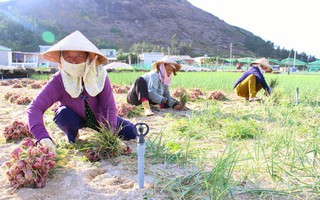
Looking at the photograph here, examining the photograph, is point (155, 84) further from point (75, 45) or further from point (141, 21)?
point (141, 21)

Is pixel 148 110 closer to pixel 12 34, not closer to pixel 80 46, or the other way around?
pixel 80 46

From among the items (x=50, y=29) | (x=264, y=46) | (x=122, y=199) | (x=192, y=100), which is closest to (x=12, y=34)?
(x=50, y=29)

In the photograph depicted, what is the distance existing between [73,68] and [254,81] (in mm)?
3963

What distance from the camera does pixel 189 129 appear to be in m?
2.80

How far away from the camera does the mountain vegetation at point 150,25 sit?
83688 mm

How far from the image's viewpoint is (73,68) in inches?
83.3

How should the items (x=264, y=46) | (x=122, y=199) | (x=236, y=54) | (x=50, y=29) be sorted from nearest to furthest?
(x=122, y=199), (x=50, y=29), (x=236, y=54), (x=264, y=46)

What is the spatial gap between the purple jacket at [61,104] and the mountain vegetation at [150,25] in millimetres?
61731

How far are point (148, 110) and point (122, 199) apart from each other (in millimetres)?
2447

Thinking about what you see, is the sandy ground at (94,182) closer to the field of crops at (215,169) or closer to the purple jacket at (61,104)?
the field of crops at (215,169)

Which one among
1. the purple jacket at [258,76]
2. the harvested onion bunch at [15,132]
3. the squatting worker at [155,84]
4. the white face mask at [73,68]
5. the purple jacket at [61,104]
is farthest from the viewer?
the purple jacket at [258,76]

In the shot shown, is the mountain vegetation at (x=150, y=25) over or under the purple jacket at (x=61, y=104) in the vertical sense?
over

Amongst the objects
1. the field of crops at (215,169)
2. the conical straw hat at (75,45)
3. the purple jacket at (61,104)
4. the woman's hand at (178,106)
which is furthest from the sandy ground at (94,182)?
the woman's hand at (178,106)

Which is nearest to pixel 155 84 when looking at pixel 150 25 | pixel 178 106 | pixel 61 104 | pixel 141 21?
pixel 178 106
